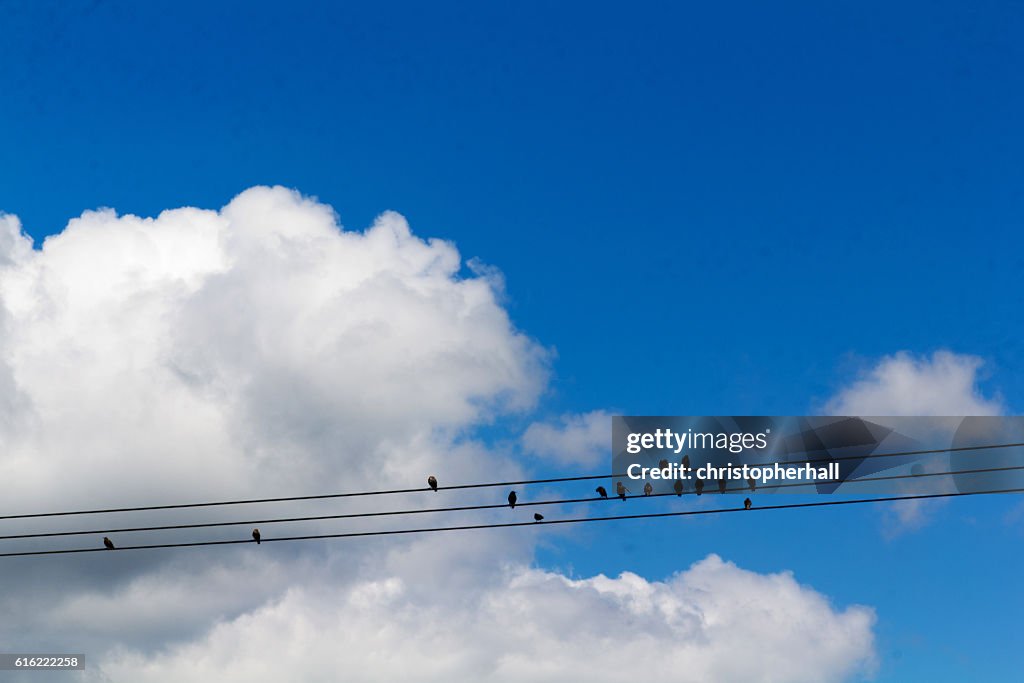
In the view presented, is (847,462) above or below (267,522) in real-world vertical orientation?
above

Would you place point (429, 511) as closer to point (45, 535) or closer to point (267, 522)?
point (267, 522)

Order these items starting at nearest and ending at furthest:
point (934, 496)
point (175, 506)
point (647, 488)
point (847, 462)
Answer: point (934, 496)
point (175, 506)
point (847, 462)
point (647, 488)

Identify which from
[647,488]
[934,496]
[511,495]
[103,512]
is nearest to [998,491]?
[934,496]

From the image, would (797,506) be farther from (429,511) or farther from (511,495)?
(511,495)

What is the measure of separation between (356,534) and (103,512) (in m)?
7.80

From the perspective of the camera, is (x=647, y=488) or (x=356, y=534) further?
(x=647, y=488)

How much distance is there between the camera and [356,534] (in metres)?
37.6

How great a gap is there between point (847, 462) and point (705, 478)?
33.4 ft

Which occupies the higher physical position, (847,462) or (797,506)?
(847,462)

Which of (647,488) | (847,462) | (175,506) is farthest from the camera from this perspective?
(647,488)

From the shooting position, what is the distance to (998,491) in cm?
3812

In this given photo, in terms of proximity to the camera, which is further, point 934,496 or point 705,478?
point 705,478

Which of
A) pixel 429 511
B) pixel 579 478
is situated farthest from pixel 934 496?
pixel 429 511

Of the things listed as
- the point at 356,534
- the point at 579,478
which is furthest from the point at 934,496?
the point at 356,534
